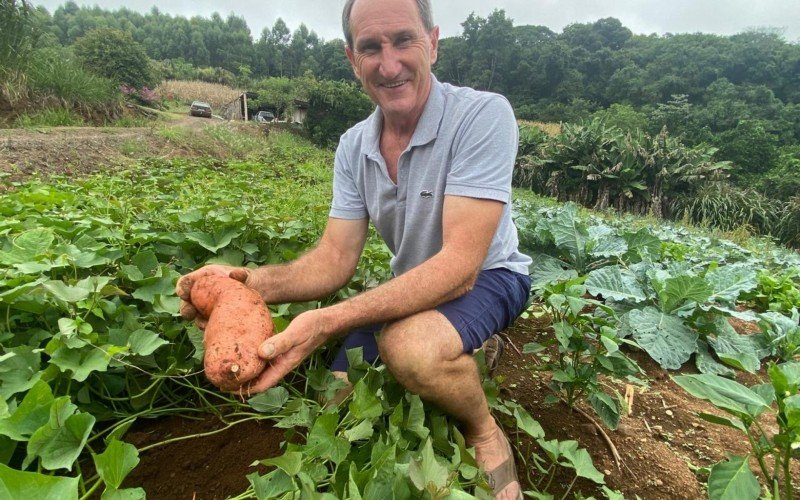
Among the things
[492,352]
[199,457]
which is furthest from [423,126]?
[199,457]

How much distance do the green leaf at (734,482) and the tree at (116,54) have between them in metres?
22.4

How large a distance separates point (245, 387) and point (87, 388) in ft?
1.67

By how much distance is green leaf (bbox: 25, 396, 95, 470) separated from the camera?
0.89 m

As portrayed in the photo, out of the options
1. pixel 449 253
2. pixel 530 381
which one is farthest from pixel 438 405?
pixel 530 381

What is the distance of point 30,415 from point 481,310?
3.79 feet

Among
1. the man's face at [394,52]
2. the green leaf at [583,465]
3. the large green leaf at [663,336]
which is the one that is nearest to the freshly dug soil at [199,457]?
the green leaf at [583,465]

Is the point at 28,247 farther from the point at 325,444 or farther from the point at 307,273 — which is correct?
the point at 325,444

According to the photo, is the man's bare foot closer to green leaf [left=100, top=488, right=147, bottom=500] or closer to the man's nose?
green leaf [left=100, top=488, right=147, bottom=500]

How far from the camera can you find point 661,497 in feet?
4.40

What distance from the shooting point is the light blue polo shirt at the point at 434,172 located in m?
1.53

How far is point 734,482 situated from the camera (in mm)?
938

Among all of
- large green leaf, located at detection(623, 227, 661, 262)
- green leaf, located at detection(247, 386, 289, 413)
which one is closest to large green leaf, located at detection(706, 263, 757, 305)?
large green leaf, located at detection(623, 227, 661, 262)

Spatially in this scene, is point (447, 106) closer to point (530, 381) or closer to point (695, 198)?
point (530, 381)

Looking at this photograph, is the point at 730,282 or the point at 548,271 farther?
the point at 548,271
